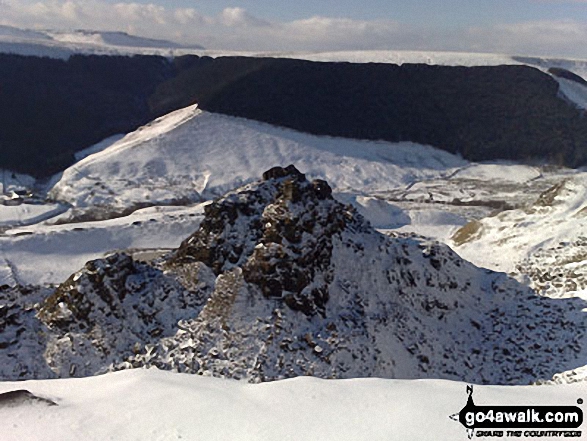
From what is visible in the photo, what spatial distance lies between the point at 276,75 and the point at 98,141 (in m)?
29.7

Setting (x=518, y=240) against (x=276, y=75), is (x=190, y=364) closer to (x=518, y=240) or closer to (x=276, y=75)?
(x=518, y=240)

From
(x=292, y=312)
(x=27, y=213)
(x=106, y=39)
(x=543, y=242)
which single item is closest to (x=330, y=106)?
(x=27, y=213)

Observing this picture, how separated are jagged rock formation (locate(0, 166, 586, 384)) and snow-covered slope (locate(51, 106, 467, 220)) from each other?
34349 millimetres

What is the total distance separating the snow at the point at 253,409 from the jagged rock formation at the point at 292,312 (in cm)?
720

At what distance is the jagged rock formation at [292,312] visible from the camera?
642 inches

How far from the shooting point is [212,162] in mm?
64188

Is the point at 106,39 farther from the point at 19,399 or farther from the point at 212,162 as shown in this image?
the point at 19,399

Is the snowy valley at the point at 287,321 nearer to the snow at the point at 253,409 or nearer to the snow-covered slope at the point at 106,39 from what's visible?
the snow at the point at 253,409

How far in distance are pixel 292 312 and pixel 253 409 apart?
941cm

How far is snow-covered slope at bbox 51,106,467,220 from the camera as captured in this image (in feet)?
182

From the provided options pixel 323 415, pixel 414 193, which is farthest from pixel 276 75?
pixel 323 415

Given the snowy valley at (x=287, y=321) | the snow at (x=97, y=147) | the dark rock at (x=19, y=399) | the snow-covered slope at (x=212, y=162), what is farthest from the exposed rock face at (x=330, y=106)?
the dark rock at (x=19, y=399)

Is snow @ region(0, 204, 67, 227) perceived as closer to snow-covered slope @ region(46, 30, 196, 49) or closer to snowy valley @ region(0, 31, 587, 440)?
snowy valley @ region(0, 31, 587, 440)

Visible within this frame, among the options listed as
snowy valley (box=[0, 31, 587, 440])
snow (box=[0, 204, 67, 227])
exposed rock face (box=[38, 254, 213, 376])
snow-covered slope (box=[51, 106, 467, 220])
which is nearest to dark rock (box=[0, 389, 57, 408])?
snowy valley (box=[0, 31, 587, 440])
